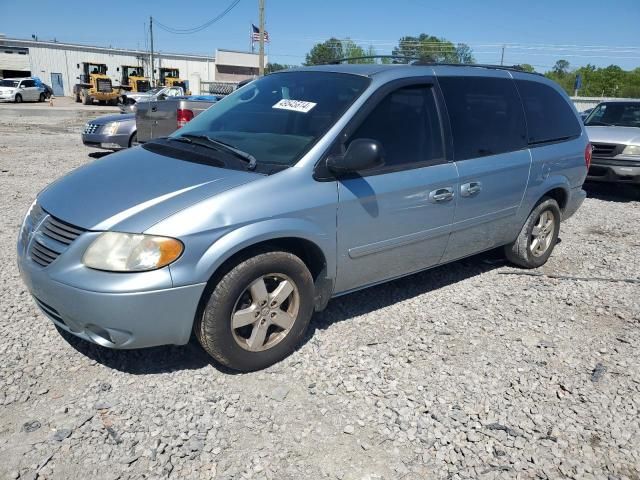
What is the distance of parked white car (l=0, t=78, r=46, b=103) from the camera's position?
37844 mm

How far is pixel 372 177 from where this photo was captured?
3.36 meters

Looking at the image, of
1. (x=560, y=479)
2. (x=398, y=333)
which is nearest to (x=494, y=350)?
(x=398, y=333)

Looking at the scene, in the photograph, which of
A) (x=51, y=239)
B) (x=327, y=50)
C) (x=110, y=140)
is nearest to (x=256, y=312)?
(x=51, y=239)

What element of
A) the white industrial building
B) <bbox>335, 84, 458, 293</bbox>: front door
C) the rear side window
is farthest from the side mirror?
the white industrial building

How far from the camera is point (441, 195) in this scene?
3750 mm

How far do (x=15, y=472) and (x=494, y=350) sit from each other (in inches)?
112

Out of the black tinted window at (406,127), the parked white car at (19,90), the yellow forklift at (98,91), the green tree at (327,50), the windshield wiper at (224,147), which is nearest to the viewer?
the windshield wiper at (224,147)

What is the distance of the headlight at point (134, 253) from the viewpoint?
102 inches

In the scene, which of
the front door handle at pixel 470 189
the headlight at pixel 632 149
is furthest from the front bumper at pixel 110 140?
the headlight at pixel 632 149

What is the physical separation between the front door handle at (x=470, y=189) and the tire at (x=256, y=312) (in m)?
1.48

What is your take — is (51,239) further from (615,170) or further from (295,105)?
(615,170)

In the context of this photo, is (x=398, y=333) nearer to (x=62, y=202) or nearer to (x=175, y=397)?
(x=175, y=397)

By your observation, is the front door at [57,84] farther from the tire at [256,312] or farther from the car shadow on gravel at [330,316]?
the tire at [256,312]

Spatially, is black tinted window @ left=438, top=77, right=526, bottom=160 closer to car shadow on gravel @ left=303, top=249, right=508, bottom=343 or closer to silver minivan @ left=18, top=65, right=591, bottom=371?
silver minivan @ left=18, top=65, right=591, bottom=371
